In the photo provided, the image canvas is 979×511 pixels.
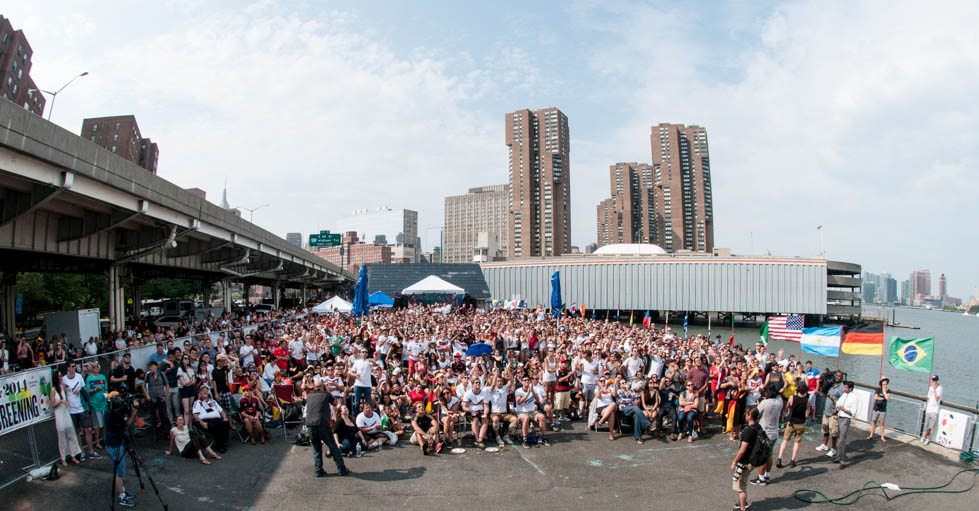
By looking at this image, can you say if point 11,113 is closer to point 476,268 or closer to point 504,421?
point 504,421

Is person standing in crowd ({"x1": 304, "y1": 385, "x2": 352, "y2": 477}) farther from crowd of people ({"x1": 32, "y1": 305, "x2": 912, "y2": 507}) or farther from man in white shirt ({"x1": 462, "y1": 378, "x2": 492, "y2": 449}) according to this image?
man in white shirt ({"x1": 462, "y1": 378, "x2": 492, "y2": 449})

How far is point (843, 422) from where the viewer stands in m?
9.46

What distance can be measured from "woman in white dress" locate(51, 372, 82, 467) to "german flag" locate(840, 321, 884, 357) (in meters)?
16.3

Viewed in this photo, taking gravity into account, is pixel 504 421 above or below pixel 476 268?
below

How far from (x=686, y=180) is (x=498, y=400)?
127355 millimetres

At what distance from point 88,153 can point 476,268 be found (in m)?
54.0

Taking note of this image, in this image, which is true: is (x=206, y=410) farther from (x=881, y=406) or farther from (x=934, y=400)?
(x=934, y=400)

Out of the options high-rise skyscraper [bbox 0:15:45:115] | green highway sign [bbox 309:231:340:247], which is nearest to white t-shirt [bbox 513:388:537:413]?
high-rise skyscraper [bbox 0:15:45:115]

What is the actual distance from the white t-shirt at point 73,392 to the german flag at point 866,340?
54.0 ft

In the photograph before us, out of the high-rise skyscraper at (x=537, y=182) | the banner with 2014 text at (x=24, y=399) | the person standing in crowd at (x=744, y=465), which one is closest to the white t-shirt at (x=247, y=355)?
the banner with 2014 text at (x=24, y=399)

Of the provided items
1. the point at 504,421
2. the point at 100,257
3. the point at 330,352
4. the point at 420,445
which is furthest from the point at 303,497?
the point at 100,257

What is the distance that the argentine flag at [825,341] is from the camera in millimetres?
14102

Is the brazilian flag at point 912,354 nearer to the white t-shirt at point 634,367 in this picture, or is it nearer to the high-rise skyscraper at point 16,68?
the white t-shirt at point 634,367

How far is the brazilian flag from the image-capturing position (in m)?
11.8
